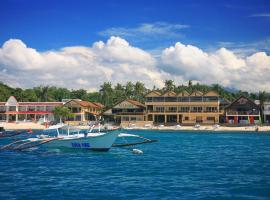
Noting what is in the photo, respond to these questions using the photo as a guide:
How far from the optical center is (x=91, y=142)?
39.2m


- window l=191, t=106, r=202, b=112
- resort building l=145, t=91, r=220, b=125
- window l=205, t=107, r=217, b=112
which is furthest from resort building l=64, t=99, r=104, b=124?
window l=205, t=107, r=217, b=112

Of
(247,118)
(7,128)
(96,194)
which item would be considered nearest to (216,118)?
(247,118)

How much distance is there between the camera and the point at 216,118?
9688 cm

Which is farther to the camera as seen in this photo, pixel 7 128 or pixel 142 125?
pixel 142 125

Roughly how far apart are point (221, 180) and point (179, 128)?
64.4 m

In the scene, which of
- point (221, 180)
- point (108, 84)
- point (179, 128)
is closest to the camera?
point (221, 180)

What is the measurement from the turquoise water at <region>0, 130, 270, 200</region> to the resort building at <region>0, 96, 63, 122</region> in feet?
227

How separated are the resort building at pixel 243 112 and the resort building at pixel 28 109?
47054 millimetres

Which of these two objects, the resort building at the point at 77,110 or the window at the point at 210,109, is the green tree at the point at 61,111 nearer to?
the resort building at the point at 77,110

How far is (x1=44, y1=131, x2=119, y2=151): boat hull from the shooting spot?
3889 centimetres

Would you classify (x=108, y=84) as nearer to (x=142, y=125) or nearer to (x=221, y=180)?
(x=142, y=125)

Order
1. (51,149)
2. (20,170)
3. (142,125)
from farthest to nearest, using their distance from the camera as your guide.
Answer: (142,125)
(51,149)
(20,170)

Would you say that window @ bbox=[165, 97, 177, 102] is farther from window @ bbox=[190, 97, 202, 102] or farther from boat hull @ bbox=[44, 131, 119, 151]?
boat hull @ bbox=[44, 131, 119, 151]

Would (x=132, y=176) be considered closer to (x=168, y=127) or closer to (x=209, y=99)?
(x=168, y=127)
